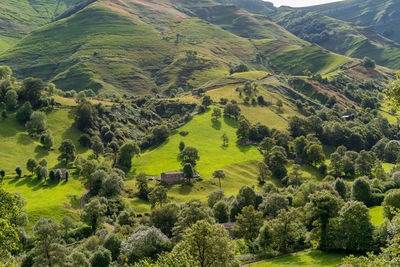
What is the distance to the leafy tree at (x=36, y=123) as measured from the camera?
147 metres

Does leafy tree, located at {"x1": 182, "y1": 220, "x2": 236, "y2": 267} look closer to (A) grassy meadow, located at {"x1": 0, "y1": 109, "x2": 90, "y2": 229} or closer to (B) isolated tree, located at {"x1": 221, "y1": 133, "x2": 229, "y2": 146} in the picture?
(A) grassy meadow, located at {"x1": 0, "y1": 109, "x2": 90, "y2": 229}

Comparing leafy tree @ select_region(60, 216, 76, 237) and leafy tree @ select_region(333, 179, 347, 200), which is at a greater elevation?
leafy tree @ select_region(333, 179, 347, 200)

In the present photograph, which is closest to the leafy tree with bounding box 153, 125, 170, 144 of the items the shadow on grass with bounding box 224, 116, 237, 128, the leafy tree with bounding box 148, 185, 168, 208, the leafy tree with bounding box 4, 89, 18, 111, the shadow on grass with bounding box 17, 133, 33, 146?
the shadow on grass with bounding box 224, 116, 237, 128

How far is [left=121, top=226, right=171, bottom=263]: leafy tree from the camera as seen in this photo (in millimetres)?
64750

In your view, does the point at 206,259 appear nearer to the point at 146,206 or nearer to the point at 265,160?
the point at 146,206

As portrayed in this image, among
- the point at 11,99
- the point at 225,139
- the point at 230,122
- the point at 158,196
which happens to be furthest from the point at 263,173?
the point at 11,99

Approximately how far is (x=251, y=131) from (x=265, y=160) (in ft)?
94.8

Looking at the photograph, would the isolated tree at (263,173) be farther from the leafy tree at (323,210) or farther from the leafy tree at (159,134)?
the leafy tree at (323,210)

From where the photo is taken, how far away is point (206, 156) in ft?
508

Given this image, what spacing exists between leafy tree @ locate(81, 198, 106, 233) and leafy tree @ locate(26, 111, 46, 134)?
77.5m

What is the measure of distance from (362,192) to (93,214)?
75361 mm

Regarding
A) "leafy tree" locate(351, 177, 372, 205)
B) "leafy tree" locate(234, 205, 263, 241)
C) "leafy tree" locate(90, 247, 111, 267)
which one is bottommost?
"leafy tree" locate(90, 247, 111, 267)

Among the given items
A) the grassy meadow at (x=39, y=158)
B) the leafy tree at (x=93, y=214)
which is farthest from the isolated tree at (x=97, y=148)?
the leafy tree at (x=93, y=214)

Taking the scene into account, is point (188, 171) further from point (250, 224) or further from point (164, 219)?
point (250, 224)
